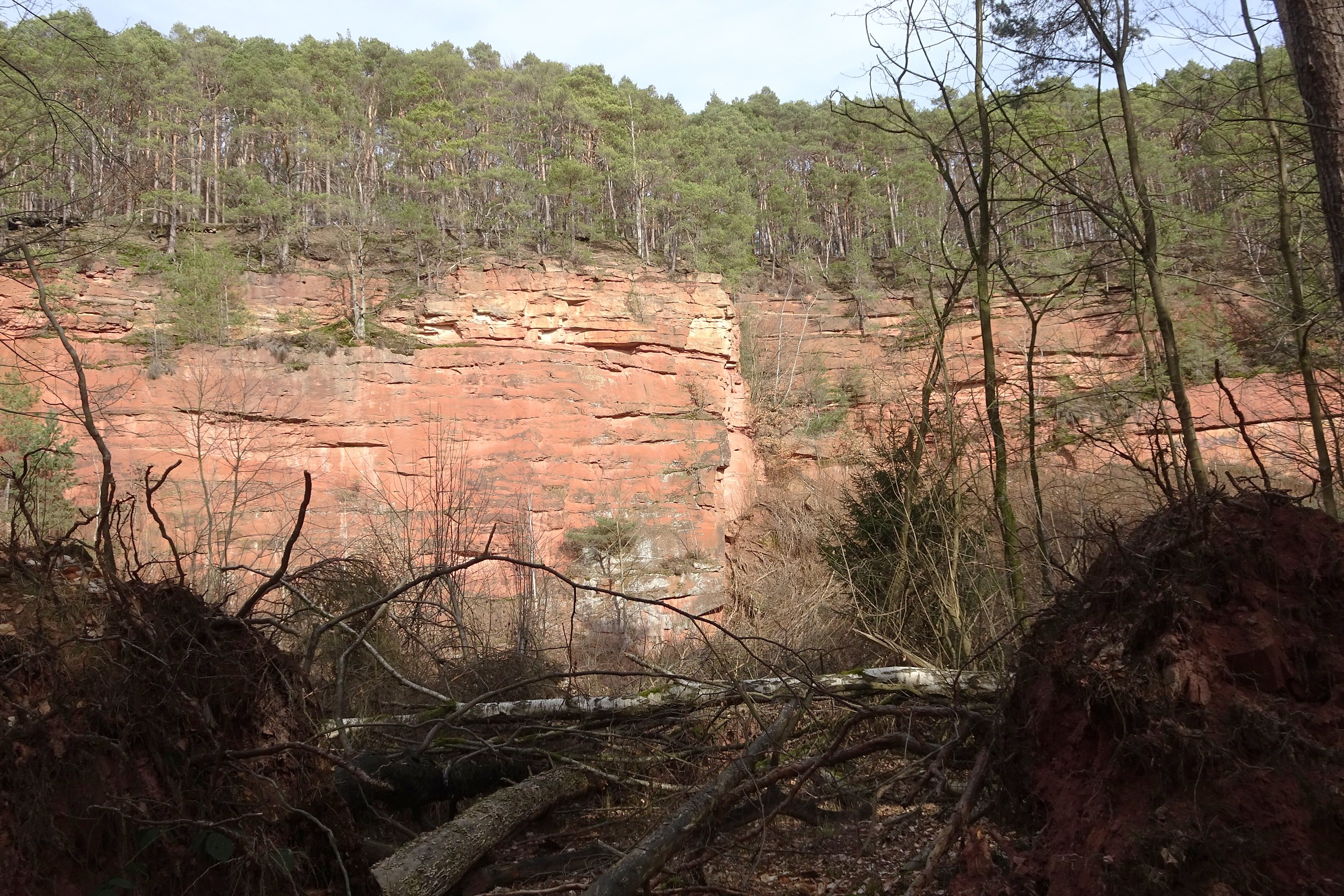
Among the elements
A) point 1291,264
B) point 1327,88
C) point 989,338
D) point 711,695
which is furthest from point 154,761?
point 1291,264

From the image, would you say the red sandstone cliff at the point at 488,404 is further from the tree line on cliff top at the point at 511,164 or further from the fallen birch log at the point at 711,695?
the fallen birch log at the point at 711,695

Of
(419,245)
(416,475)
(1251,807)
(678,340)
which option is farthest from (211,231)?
(1251,807)

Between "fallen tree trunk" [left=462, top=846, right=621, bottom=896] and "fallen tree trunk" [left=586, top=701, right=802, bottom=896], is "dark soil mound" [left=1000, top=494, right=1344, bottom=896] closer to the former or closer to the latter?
"fallen tree trunk" [left=586, top=701, right=802, bottom=896]

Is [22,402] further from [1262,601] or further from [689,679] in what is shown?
[1262,601]

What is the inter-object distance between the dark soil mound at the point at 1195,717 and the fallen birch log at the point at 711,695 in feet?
4.19

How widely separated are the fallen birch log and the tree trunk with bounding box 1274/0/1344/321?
3.37 metres

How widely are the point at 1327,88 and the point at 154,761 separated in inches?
270

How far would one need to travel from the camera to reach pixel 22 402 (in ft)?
57.6

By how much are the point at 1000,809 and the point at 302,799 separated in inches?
106

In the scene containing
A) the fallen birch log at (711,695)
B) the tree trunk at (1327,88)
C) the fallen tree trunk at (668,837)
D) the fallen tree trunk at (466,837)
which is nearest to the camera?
the fallen tree trunk at (668,837)

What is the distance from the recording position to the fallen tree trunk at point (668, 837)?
9.71ft

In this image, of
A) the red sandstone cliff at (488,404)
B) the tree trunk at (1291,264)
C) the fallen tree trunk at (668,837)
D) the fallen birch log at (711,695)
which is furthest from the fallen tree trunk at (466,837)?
the red sandstone cliff at (488,404)

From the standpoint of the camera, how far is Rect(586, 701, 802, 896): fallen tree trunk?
2.96 m

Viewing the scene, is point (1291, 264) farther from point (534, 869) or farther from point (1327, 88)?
point (534, 869)
